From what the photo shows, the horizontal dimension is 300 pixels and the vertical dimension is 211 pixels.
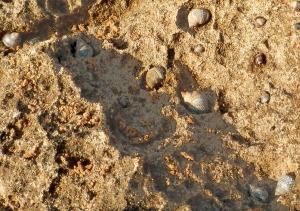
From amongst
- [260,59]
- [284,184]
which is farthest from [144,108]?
[284,184]

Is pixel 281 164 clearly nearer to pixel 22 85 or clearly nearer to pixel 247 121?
pixel 247 121

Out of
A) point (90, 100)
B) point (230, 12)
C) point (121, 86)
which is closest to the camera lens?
point (90, 100)

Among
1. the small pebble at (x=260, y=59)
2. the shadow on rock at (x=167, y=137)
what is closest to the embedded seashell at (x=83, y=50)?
the shadow on rock at (x=167, y=137)

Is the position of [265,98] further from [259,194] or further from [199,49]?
[259,194]

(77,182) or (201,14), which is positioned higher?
(201,14)

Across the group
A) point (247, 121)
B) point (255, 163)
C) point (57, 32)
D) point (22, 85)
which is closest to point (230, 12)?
point (247, 121)

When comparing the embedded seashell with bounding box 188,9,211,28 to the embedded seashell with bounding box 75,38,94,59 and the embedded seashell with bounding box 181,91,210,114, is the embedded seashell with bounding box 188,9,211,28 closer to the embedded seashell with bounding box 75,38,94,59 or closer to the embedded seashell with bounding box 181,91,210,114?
the embedded seashell with bounding box 181,91,210,114
